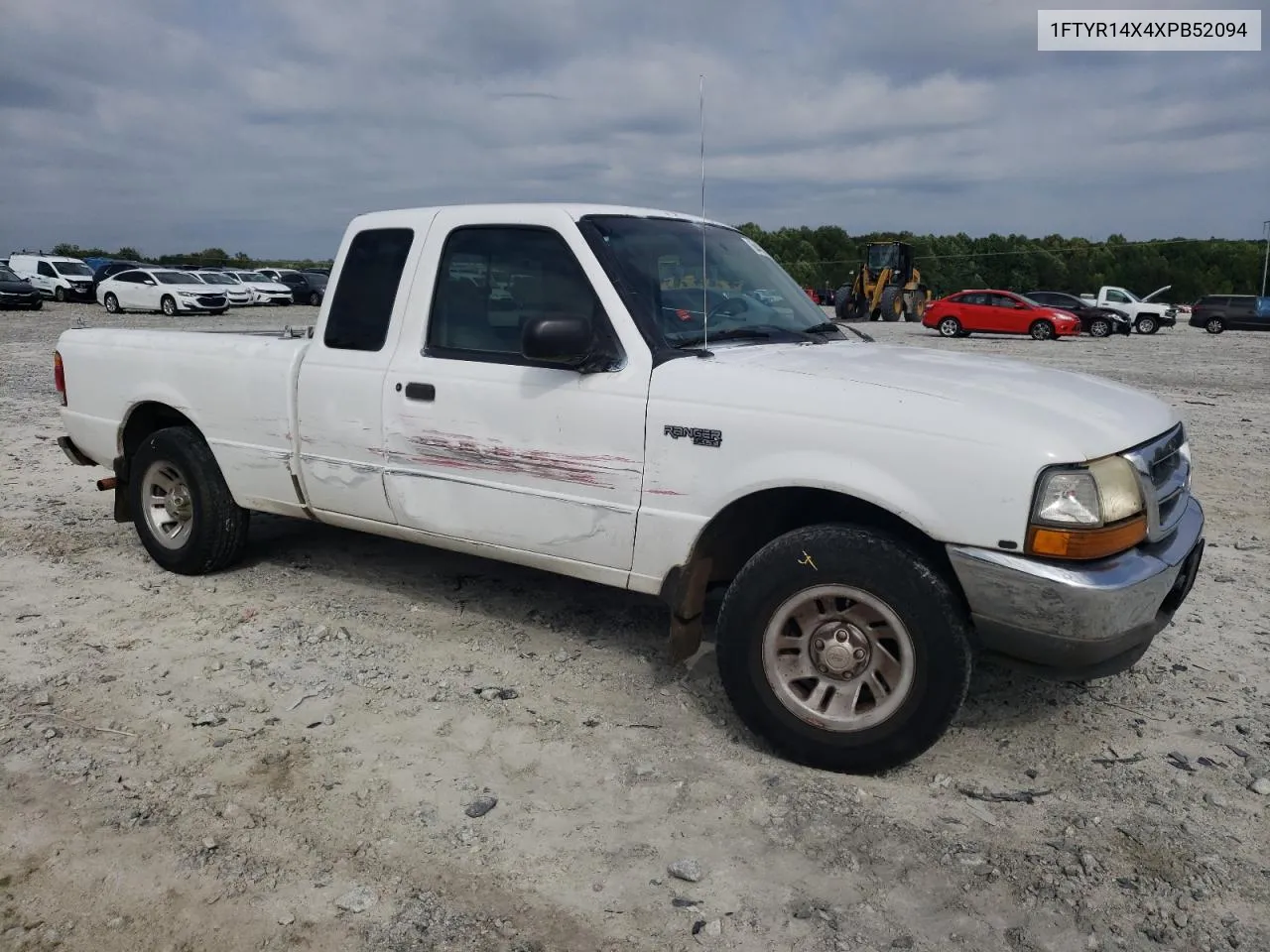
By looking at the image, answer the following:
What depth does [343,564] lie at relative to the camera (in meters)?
5.77

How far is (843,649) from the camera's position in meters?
3.39

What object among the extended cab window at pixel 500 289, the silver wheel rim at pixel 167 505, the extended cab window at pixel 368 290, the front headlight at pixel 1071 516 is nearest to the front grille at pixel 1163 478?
the front headlight at pixel 1071 516

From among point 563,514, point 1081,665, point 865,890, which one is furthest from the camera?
point 563,514

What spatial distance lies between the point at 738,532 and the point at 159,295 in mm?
31869

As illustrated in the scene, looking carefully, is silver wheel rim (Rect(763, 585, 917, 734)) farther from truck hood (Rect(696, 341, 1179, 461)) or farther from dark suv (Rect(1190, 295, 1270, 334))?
dark suv (Rect(1190, 295, 1270, 334))

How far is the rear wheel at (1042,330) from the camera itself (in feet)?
95.8

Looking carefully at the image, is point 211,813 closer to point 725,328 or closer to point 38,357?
point 725,328

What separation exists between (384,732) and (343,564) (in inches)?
86.9

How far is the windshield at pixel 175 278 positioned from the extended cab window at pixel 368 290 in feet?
99.6

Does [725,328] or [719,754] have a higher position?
[725,328]

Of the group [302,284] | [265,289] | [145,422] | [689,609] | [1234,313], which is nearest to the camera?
[689,609]

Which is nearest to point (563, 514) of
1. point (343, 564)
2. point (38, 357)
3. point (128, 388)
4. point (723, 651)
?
point (723, 651)

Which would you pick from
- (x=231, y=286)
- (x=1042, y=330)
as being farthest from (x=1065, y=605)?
(x=231, y=286)

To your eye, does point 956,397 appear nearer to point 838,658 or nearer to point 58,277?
point 838,658
